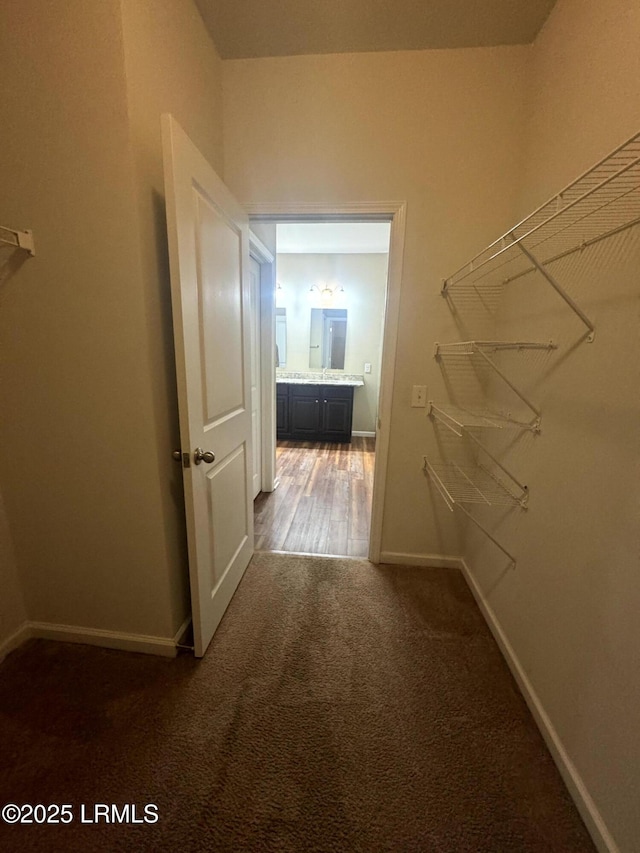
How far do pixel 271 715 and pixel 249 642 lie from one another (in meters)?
0.33

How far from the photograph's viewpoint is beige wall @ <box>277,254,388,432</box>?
464 cm

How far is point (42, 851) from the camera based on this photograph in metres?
0.84

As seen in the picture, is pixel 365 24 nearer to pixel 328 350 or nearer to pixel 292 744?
pixel 292 744

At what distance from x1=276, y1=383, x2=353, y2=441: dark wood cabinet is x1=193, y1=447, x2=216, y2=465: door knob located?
3193mm

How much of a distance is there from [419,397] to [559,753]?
1.48m

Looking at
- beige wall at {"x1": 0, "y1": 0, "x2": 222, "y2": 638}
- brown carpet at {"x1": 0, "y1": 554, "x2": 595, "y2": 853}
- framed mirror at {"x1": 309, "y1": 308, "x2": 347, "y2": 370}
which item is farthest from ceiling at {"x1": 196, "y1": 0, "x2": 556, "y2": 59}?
framed mirror at {"x1": 309, "y1": 308, "x2": 347, "y2": 370}

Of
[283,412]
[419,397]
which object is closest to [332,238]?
[283,412]

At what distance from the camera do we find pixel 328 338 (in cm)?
491

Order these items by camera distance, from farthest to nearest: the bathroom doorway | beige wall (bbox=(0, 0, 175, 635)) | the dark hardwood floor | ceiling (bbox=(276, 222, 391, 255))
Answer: the bathroom doorway, ceiling (bbox=(276, 222, 391, 255)), the dark hardwood floor, beige wall (bbox=(0, 0, 175, 635))

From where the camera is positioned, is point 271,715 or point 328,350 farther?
point 328,350

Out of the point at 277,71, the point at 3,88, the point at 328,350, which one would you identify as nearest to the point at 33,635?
the point at 3,88

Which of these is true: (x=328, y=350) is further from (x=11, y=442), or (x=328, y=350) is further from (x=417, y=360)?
(x=11, y=442)

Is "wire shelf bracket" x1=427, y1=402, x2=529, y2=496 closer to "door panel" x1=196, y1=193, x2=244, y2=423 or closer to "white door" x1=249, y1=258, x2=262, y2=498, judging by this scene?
"door panel" x1=196, y1=193, x2=244, y2=423

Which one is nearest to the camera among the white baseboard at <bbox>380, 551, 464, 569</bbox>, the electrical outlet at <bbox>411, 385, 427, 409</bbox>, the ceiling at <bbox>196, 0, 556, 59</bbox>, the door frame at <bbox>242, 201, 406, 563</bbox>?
the ceiling at <bbox>196, 0, 556, 59</bbox>
